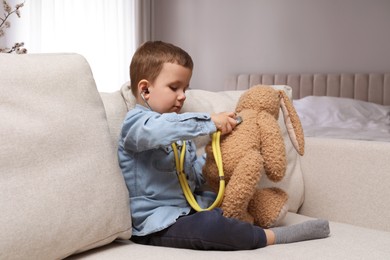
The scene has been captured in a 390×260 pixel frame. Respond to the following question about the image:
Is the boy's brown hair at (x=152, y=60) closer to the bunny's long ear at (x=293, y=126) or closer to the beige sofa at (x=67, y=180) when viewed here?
the beige sofa at (x=67, y=180)

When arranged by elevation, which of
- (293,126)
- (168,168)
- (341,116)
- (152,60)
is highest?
(152,60)

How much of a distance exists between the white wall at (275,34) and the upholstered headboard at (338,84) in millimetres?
128

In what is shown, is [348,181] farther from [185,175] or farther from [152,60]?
[152,60]

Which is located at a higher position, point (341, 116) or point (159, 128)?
point (159, 128)

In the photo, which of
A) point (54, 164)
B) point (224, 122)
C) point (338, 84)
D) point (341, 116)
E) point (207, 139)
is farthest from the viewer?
point (338, 84)

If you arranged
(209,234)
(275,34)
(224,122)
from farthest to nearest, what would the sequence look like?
1. (275,34)
2. (224,122)
3. (209,234)

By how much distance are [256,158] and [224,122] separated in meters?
0.12

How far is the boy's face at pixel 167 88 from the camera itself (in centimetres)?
128

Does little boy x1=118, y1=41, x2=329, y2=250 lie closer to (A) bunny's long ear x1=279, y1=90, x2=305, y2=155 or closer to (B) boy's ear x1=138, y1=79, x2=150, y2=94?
(B) boy's ear x1=138, y1=79, x2=150, y2=94

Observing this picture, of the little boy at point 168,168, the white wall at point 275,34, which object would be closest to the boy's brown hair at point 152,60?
the little boy at point 168,168

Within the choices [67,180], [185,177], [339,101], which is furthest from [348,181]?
[339,101]

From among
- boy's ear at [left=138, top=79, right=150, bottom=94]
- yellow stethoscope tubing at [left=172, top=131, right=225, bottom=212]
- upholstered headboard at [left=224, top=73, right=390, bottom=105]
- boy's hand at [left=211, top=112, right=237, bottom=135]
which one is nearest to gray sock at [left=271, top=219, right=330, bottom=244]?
yellow stethoscope tubing at [left=172, top=131, right=225, bottom=212]

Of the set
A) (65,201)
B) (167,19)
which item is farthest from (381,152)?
(167,19)

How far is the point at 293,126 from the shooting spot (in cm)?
129
